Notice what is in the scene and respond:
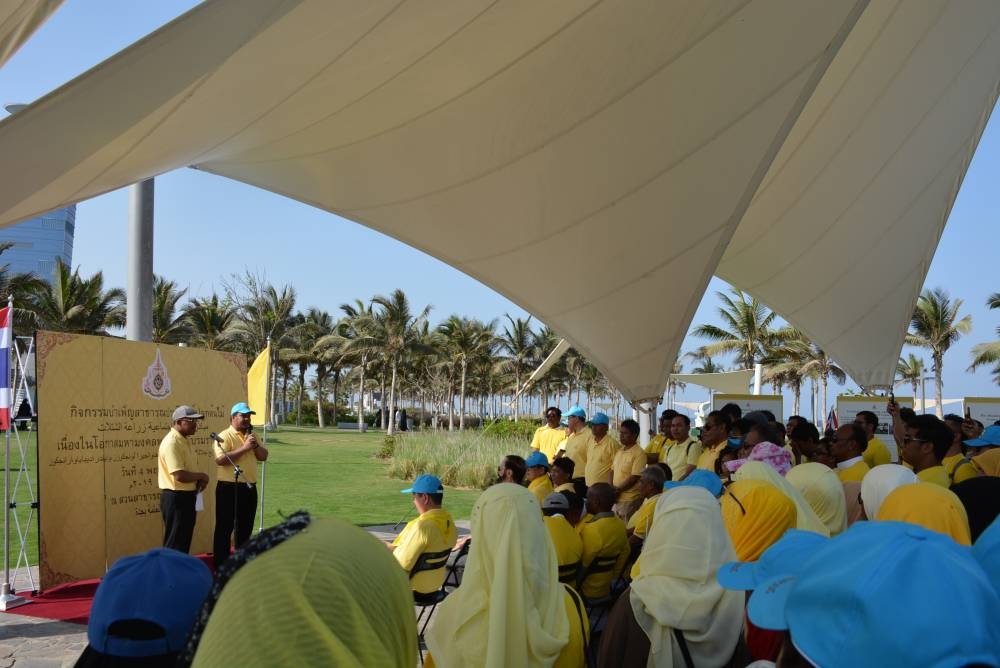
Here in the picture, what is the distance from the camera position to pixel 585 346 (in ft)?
26.4

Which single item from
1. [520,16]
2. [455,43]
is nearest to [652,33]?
[520,16]

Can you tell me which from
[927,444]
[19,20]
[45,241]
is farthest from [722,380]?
[45,241]

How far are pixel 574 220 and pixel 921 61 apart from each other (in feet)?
15.1

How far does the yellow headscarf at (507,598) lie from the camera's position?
219cm

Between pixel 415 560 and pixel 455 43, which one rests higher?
pixel 455 43

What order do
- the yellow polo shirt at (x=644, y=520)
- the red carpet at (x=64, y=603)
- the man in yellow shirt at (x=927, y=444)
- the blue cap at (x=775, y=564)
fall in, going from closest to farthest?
the blue cap at (x=775, y=564) < the yellow polo shirt at (x=644, y=520) < the man in yellow shirt at (x=927, y=444) < the red carpet at (x=64, y=603)

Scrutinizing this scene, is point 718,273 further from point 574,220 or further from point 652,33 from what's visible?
point 652,33

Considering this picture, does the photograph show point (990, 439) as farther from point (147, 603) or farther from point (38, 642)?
point (38, 642)

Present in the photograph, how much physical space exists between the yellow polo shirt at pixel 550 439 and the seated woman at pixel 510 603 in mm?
6367

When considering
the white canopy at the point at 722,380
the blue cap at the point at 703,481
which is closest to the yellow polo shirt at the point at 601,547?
the blue cap at the point at 703,481

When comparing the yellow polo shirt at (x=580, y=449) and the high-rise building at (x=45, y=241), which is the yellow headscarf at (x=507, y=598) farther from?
the high-rise building at (x=45, y=241)

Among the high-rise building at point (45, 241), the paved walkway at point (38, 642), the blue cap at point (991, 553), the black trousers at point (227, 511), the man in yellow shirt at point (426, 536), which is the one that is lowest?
the paved walkway at point (38, 642)

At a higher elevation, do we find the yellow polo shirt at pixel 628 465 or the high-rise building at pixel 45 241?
the high-rise building at pixel 45 241

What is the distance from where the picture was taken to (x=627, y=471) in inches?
259
